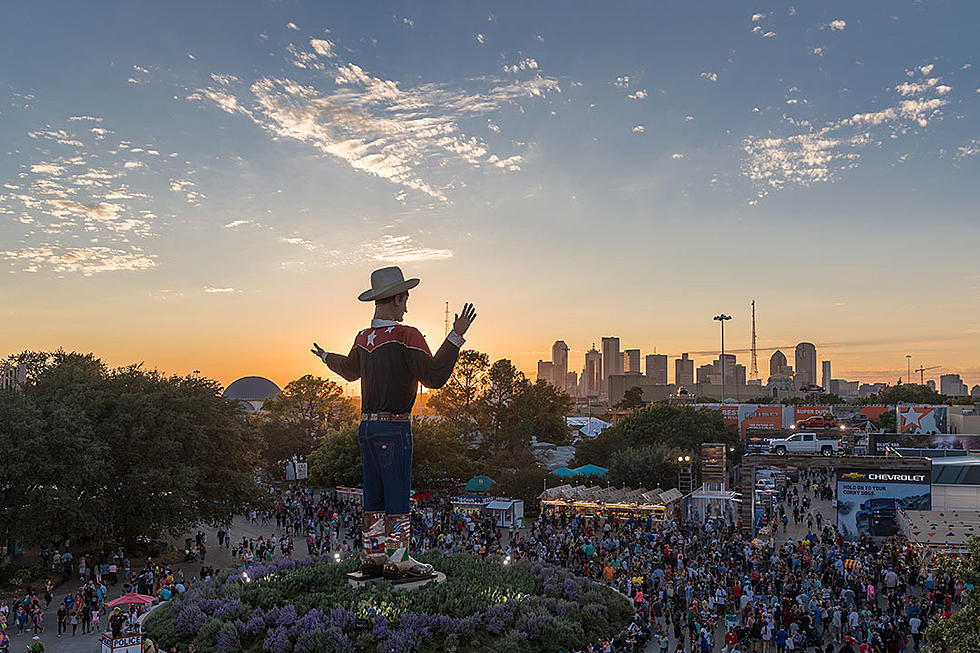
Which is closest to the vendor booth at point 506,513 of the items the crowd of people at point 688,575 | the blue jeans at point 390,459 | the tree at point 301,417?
the crowd of people at point 688,575

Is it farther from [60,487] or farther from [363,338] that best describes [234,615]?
[60,487]

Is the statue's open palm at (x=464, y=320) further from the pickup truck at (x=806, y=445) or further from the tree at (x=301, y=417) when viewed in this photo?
the tree at (x=301, y=417)

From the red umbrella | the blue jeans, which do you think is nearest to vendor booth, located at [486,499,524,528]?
the red umbrella

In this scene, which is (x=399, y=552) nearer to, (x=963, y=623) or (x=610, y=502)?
(x=963, y=623)

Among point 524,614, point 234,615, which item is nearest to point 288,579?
point 234,615

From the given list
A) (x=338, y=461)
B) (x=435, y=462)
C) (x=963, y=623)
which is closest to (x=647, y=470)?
(x=435, y=462)

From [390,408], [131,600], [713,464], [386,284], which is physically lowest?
[131,600]

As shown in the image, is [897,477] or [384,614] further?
[897,477]
